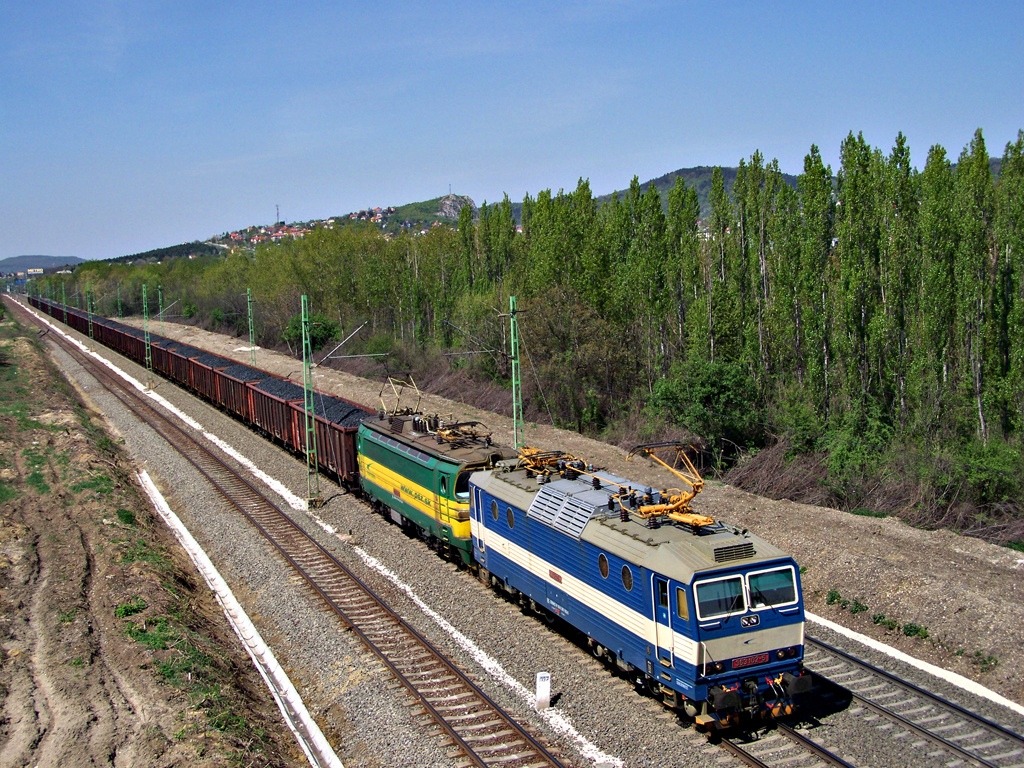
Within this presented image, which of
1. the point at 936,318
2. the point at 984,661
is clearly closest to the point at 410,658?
the point at 984,661

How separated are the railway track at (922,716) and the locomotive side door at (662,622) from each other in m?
3.34

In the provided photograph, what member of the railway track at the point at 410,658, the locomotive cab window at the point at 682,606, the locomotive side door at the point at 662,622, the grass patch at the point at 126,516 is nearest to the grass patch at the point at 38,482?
the grass patch at the point at 126,516

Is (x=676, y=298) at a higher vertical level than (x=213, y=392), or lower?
higher

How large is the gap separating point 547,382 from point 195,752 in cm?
2888

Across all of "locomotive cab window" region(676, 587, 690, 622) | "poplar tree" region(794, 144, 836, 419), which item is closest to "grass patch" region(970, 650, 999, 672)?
"locomotive cab window" region(676, 587, 690, 622)

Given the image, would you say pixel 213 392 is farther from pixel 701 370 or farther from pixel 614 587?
pixel 614 587

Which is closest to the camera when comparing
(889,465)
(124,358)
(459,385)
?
(889,465)

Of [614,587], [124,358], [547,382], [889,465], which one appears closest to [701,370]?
[889,465]

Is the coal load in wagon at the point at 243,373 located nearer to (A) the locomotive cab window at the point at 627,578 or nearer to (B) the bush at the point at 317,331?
(B) the bush at the point at 317,331

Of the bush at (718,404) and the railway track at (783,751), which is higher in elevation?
the bush at (718,404)

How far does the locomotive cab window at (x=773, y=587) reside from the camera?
10.3 m

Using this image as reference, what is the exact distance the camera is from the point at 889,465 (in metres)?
23.9

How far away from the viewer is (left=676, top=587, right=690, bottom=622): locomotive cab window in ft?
32.8

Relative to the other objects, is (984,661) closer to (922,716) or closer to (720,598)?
(922,716)
